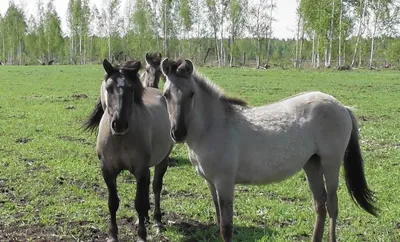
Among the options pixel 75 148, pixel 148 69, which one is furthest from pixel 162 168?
pixel 75 148

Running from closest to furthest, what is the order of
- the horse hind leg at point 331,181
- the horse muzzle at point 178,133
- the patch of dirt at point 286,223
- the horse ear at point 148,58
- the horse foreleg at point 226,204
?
the horse muzzle at point 178,133
the horse foreleg at point 226,204
the horse hind leg at point 331,181
the patch of dirt at point 286,223
the horse ear at point 148,58

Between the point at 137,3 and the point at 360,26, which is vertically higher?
the point at 137,3

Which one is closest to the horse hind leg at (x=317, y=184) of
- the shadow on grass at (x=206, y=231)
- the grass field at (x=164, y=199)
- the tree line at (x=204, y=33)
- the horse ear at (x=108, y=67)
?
the grass field at (x=164, y=199)

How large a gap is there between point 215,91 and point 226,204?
116 centimetres

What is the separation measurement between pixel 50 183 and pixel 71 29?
71.6 m

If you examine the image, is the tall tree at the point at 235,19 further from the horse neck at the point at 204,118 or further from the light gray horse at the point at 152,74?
the horse neck at the point at 204,118

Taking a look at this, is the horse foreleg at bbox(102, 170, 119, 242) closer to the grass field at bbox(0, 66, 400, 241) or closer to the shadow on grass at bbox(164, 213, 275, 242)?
the grass field at bbox(0, 66, 400, 241)

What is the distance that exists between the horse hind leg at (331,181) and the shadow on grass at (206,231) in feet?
2.64

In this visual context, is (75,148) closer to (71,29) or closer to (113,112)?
(113,112)

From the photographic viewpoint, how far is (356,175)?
17.4 ft

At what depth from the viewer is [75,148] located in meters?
10.4

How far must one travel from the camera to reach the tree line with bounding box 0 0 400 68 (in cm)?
5138

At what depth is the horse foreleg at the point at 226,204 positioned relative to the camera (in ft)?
14.4

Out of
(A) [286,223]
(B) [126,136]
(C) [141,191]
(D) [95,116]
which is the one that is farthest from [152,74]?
(A) [286,223]
